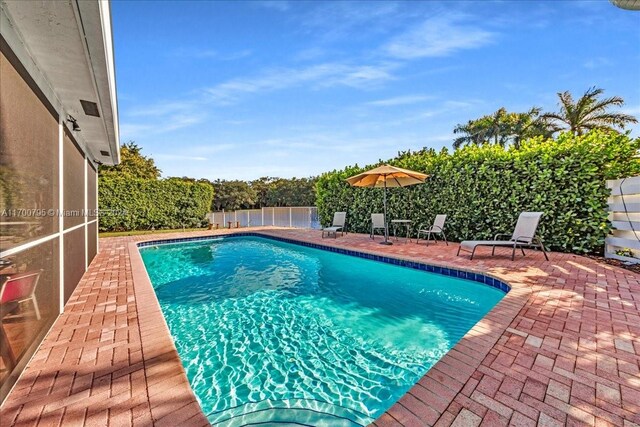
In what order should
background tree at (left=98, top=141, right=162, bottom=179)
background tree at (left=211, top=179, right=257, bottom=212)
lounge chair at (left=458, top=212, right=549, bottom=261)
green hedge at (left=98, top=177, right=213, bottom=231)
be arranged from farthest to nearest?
background tree at (left=211, top=179, right=257, bottom=212) → background tree at (left=98, top=141, right=162, bottom=179) → green hedge at (left=98, top=177, right=213, bottom=231) → lounge chair at (left=458, top=212, right=549, bottom=261)

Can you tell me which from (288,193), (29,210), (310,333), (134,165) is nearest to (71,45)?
(29,210)

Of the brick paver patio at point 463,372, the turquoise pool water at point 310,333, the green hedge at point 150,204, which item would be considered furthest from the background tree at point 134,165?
the brick paver patio at point 463,372

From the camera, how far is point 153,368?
6.79 feet

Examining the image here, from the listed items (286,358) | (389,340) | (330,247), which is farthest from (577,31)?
(286,358)

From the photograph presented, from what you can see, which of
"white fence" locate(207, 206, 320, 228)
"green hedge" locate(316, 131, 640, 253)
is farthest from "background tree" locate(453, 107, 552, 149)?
"green hedge" locate(316, 131, 640, 253)

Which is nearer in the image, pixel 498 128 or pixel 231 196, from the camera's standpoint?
pixel 498 128

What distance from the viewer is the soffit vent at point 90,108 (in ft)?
11.9

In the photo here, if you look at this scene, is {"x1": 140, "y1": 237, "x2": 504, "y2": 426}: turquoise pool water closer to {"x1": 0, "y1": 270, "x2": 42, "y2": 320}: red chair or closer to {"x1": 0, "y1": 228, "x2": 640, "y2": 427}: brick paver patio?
{"x1": 0, "y1": 228, "x2": 640, "y2": 427}: brick paver patio

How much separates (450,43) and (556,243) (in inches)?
250

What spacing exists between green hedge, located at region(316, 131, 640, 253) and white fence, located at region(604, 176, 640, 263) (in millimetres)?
148

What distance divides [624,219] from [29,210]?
8745 millimetres

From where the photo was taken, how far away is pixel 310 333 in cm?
341

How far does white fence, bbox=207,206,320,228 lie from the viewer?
1596cm

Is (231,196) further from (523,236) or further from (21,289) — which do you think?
(21,289)
